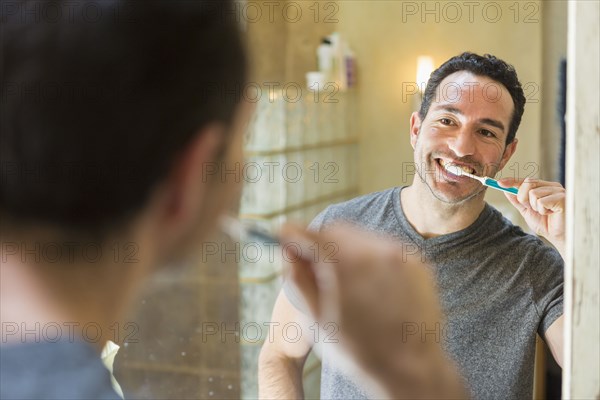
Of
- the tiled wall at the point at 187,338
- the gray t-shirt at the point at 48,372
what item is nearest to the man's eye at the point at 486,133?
the tiled wall at the point at 187,338

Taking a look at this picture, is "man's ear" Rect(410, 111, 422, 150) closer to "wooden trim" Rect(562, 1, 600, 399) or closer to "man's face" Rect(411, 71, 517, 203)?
"man's face" Rect(411, 71, 517, 203)

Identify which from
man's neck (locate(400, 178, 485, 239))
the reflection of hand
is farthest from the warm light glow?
the reflection of hand

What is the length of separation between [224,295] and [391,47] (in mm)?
360

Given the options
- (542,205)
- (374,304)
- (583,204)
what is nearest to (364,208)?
(542,205)

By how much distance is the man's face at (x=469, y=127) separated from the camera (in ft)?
2.82

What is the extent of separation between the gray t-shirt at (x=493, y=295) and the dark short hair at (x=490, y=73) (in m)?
0.11

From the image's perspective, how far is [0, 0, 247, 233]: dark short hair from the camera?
15.0 inches

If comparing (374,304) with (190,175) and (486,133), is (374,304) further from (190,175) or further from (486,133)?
(486,133)

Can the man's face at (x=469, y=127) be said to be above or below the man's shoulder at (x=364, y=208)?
above

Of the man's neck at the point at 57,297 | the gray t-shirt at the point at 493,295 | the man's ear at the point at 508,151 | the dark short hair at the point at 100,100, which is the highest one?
the dark short hair at the point at 100,100

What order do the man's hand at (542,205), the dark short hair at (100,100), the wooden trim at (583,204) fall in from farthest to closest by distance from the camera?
the man's hand at (542,205) < the wooden trim at (583,204) < the dark short hair at (100,100)

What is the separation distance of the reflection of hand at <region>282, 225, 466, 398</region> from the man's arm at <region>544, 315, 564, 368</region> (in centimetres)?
47

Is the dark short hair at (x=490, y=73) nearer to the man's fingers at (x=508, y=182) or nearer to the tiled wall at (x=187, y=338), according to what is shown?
the man's fingers at (x=508, y=182)

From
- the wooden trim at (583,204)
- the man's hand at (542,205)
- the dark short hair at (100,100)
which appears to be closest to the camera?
the dark short hair at (100,100)
